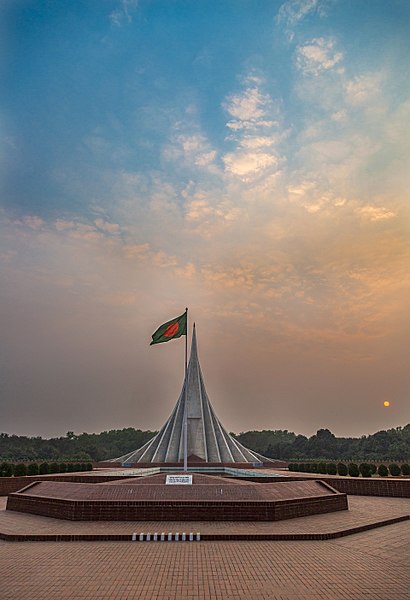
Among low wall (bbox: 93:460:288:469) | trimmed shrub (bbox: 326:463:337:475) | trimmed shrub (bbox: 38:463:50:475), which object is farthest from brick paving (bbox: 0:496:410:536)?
low wall (bbox: 93:460:288:469)

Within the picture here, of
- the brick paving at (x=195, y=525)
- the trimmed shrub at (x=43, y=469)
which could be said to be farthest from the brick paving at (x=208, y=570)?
the trimmed shrub at (x=43, y=469)

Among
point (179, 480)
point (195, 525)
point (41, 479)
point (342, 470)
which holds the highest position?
point (179, 480)

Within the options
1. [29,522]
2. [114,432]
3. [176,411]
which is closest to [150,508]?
[29,522]

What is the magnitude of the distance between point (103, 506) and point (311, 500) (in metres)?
4.02

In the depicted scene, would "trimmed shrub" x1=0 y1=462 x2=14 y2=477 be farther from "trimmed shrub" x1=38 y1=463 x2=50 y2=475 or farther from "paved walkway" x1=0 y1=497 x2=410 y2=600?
"paved walkway" x1=0 y1=497 x2=410 y2=600

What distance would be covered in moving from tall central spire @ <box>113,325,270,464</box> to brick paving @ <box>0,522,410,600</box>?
56.2 ft

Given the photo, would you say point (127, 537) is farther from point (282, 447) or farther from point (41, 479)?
point (282, 447)

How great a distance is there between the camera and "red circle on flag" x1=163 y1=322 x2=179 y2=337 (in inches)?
560

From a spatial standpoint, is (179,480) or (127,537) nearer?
(127,537)

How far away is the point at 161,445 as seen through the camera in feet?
84.6

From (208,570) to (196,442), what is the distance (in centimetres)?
2153

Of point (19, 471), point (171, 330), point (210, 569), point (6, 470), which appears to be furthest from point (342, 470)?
point (210, 569)

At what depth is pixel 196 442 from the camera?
25844 mm

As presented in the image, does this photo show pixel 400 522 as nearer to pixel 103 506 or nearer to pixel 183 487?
pixel 183 487
